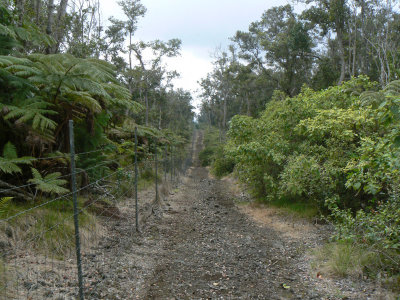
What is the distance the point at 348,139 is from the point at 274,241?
8.58 feet

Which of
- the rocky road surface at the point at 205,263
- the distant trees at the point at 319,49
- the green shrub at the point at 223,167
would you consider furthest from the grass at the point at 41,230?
the green shrub at the point at 223,167

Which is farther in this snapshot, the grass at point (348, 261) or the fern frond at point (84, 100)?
the fern frond at point (84, 100)

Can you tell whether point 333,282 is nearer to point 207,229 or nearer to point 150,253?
point 150,253

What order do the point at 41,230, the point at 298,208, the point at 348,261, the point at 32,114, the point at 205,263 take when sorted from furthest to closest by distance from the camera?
the point at 298,208
the point at 205,263
the point at 32,114
the point at 348,261
the point at 41,230

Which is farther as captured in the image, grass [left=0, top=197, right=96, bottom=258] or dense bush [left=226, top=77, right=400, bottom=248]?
dense bush [left=226, top=77, right=400, bottom=248]

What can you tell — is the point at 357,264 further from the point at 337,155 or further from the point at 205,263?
the point at 337,155

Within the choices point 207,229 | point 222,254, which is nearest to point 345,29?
point 207,229

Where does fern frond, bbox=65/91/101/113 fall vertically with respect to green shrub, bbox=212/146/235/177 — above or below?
above

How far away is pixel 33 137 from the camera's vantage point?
5.20 m

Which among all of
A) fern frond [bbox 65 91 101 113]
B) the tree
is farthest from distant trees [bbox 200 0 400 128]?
fern frond [bbox 65 91 101 113]

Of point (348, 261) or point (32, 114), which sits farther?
point (32, 114)

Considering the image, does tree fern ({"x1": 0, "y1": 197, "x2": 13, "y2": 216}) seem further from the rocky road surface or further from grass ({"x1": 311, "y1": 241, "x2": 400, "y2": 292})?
grass ({"x1": 311, "y1": 241, "x2": 400, "y2": 292})

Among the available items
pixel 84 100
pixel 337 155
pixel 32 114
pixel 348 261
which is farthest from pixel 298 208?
Result: pixel 32 114

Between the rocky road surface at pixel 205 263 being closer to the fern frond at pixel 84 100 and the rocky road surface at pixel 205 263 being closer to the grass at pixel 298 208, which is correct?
the grass at pixel 298 208
